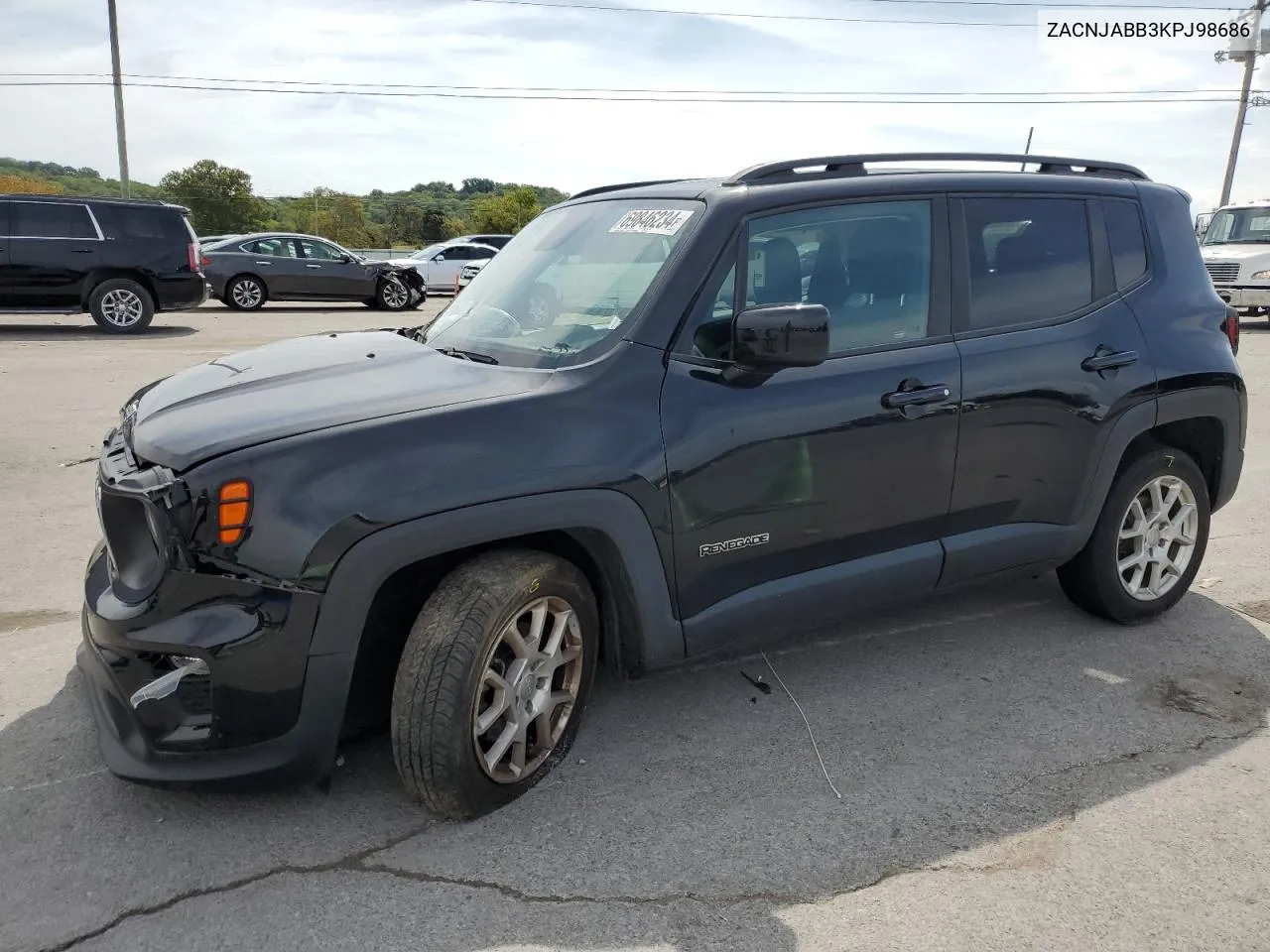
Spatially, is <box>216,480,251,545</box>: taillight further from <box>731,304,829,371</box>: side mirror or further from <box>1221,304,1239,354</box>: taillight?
<box>1221,304,1239,354</box>: taillight

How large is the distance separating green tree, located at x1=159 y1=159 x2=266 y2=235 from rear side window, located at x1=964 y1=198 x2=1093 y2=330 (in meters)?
73.8

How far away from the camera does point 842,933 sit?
258 cm

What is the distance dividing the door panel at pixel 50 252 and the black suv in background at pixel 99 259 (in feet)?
0.04

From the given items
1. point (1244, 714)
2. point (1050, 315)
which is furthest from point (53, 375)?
point (1244, 714)

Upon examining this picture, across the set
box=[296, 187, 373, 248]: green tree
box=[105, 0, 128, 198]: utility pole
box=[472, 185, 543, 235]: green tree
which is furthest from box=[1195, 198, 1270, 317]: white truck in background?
box=[296, 187, 373, 248]: green tree

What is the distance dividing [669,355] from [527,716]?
1.18 m

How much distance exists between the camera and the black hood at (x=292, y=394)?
2.83 metres

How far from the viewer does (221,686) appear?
2.69 metres

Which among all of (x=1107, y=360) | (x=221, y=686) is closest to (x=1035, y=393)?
(x=1107, y=360)

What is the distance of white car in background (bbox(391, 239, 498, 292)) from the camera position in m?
25.7

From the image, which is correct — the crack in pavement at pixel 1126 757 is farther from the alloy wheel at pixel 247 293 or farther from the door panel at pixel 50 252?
the alloy wheel at pixel 247 293

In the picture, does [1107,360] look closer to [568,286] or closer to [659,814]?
[568,286]

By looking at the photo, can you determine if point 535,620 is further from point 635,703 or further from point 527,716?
point 635,703

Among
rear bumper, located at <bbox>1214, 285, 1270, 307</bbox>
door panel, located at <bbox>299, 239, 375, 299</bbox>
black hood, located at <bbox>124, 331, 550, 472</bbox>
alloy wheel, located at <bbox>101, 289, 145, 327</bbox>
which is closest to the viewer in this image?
black hood, located at <bbox>124, 331, 550, 472</bbox>
